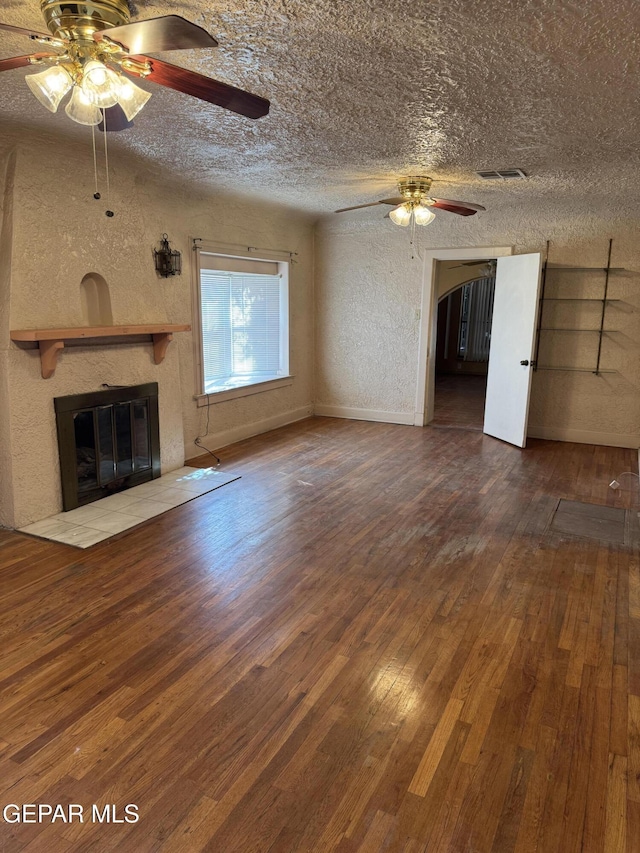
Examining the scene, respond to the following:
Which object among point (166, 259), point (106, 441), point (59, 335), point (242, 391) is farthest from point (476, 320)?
point (59, 335)

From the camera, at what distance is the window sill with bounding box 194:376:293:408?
212 inches

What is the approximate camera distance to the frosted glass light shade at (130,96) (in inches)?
72.2

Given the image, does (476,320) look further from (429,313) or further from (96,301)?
(96,301)

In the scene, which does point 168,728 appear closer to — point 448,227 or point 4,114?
point 4,114

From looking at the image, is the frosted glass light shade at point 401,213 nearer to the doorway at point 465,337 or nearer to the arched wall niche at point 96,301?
the arched wall niche at point 96,301

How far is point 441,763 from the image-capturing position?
1.81 m

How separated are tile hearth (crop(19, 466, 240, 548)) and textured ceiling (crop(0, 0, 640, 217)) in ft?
8.06

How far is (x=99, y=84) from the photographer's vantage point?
178 cm

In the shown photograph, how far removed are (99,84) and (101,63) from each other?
63 mm

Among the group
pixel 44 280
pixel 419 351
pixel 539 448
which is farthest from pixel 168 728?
pixel 419 351

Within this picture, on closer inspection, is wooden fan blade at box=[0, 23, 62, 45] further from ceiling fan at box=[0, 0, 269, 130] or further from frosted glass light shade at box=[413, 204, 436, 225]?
frosted glass light shade at box=[413, 204, 436, 225]

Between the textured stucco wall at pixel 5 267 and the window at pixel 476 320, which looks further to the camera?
the window at pixel 476 320

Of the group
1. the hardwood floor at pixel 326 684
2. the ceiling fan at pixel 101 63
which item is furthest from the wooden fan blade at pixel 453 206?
the ceiling fan at pixel 101 63

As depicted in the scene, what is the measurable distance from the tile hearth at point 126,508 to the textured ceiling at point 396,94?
2457 mm
